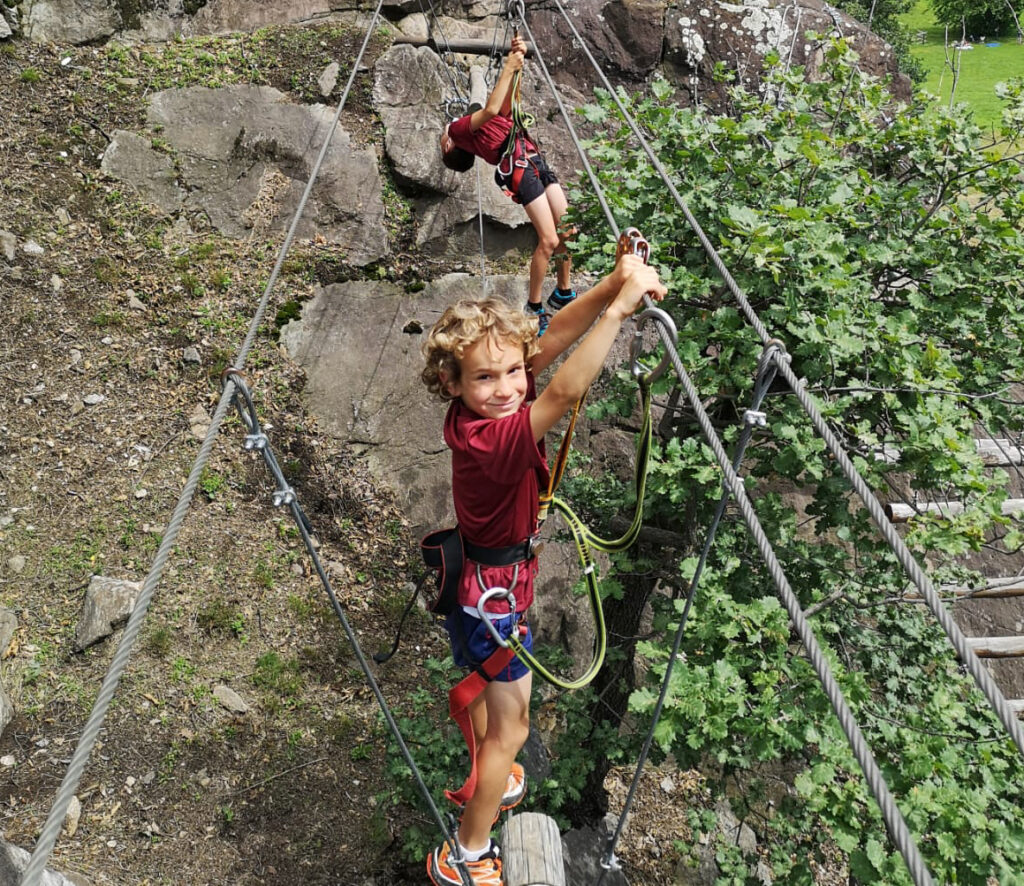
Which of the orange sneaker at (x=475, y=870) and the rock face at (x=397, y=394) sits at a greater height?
the orange sneaker at (x=475, y=870)

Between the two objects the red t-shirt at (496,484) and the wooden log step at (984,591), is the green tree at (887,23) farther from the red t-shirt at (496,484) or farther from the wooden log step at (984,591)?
the red t-shirt at (496,484)

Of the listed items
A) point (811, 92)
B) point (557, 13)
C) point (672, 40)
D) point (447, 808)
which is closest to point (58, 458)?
point (447, 808)

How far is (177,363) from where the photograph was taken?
5.18 metres

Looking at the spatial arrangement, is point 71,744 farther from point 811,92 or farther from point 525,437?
point 811,92

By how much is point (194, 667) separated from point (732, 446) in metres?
2.89

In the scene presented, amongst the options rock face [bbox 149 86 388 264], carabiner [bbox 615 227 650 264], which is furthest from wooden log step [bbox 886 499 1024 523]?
rock face [bbox 149 86 388 264]

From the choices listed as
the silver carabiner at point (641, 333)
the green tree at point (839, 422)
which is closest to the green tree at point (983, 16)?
→ the green tree at point (839, 422)

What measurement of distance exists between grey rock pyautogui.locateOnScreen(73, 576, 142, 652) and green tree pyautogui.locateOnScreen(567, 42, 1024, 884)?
7.78 feet

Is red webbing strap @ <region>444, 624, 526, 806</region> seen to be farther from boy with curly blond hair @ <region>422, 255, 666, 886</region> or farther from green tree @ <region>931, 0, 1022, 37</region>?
green tree @ <region>931, 0, 1022, 37</region>

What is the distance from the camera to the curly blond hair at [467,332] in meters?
1.90

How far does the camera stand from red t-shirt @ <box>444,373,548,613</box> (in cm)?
182

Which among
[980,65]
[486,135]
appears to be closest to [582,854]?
[486,135]

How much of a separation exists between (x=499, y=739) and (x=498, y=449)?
0.92 metres

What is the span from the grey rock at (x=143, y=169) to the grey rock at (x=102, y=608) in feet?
10.4
